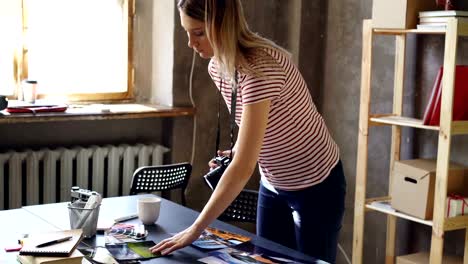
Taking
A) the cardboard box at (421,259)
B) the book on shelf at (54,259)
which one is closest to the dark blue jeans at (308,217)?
the book on shelf at (54,259)

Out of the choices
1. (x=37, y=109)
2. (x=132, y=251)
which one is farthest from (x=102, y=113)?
(x=132, y=251)

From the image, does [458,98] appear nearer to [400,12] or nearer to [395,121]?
[395,121]

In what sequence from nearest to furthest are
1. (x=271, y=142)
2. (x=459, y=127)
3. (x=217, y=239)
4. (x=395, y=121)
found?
1. (x=217, y=239)
2. (x=271, y=142)
3. (x=459, y=127)
4. (x=395, y=121)

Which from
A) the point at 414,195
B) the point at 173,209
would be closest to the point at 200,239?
the point at 173,209

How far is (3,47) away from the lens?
141 inches

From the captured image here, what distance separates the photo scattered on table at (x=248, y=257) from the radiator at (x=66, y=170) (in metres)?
1.84

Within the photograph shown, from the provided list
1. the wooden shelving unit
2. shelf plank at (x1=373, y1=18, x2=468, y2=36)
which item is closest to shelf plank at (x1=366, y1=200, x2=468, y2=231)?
the wooden shelving unit

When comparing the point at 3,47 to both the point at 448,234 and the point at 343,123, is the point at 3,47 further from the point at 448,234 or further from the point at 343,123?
the point at 448,234

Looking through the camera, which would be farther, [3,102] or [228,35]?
[3,102]

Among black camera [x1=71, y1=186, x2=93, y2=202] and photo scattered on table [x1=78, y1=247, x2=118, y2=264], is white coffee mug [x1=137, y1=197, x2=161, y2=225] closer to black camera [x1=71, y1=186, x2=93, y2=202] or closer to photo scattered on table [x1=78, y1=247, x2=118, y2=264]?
black camera [x1=71, y1=186, x2=93, y2=202]

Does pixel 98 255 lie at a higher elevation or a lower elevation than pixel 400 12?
lower

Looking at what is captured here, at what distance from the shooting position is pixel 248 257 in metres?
1.89

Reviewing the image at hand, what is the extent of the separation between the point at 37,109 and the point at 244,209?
132 cm

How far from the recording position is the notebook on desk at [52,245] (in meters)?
1.72
